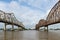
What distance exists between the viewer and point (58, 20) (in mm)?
38219

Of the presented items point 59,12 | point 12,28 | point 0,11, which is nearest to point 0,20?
point 0,11

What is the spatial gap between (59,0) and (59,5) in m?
→ 1.29

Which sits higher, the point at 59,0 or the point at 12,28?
the point at 59,0

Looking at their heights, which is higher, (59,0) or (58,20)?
(59,0)

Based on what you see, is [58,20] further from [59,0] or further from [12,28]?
[12,28]

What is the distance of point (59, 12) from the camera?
4022 centimetres

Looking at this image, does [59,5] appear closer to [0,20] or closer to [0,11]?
[0,20]

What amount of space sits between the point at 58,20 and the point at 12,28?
4617cm

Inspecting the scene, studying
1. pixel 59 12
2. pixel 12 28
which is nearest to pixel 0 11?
pixel 12 28

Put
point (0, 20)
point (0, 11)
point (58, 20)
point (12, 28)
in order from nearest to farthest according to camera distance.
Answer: point (58, 20) < point (0, 20) < point (0, 11) < point (12, 28)

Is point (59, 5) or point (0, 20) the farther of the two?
point (0, 20)

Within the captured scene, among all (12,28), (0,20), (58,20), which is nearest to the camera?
(58,20)

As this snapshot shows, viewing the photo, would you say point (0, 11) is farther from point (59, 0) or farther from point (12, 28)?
point (59, 0)

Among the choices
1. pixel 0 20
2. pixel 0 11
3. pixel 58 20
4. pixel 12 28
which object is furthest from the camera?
pixel 12 28
